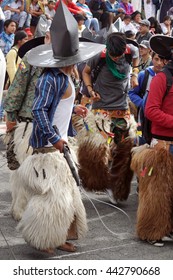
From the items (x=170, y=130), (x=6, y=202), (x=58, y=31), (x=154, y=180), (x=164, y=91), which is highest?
(x=58, y=31)

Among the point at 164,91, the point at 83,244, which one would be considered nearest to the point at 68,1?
the point at 164,91

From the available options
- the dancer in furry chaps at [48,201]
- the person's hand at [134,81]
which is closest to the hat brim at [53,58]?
the dancer in furry chaps at [48,201]

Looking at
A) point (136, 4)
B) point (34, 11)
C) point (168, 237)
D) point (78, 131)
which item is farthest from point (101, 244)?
point (136, 4)

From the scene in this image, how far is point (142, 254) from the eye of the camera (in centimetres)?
497

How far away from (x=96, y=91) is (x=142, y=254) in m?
2.22

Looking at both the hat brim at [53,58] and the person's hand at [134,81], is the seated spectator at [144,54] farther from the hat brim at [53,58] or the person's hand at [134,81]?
the hat brim at [53,58]

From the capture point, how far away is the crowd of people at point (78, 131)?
15.2 feet

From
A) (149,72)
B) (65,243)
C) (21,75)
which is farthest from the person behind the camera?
(149,72)

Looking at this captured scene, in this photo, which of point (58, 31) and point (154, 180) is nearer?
point (58, 31)

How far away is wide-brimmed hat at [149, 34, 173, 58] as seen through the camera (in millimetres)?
5246

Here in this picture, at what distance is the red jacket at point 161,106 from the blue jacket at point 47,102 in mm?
817

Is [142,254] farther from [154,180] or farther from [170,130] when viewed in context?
[170,130]

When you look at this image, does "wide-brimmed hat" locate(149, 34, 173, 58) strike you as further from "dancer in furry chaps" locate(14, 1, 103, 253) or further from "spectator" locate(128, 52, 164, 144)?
"spectator" locate(128, 52, 164, 144)

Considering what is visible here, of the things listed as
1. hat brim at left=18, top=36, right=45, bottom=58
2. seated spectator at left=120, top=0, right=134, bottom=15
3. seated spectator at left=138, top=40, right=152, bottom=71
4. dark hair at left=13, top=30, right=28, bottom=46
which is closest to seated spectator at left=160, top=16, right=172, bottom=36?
seated spectator at left=120, top=0, right=134, bottom=15
